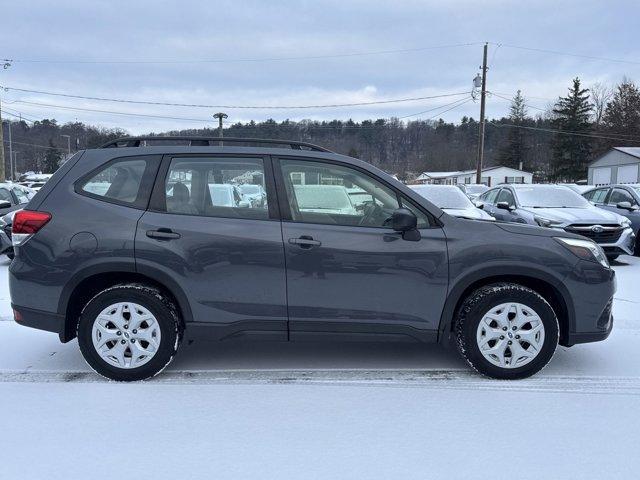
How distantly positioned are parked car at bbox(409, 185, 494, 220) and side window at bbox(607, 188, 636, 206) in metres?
3.30

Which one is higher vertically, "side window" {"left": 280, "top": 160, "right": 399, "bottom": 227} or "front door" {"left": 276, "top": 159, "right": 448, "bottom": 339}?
"side window" {"left": 280, "top": 160, "right": 399, "bottom": 227}

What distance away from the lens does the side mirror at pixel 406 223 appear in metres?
3.66

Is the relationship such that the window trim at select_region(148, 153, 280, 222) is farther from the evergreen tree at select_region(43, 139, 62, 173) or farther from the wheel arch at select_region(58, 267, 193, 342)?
the evergreen tree at select_region(43, 139, 62, 173)

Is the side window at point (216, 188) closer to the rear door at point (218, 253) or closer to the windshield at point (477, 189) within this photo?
the rear door at point (218, 253)

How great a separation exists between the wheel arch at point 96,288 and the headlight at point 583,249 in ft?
9.39

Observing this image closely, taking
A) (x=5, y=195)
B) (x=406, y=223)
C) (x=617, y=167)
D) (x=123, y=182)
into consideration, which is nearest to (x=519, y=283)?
(x=406, y=223)

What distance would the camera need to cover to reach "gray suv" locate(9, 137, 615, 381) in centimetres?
378

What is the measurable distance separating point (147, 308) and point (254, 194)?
115 cm

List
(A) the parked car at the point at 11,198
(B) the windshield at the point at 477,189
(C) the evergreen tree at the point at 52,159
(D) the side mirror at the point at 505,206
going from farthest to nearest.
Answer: (C) the evergreen tree at the point at 52,159 < (B) the windshield at the point at 477,189 < (D) the side mirror at the point at 505,206 < (A) the parked car at the point at 11,198

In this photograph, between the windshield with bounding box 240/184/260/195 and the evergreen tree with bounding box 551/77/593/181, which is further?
the evergreen tree with bounding box 551/77/593/181

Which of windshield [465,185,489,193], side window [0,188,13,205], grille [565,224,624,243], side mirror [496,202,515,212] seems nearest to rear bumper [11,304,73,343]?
grille [565,224,624,243]

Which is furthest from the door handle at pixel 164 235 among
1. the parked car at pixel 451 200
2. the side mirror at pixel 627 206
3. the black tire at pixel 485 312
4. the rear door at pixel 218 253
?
the side mirror at pixel 627 206

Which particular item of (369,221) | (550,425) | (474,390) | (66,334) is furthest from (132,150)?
(550,425)

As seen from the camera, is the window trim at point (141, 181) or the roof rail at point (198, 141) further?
the roof rail at point (198, 141)
